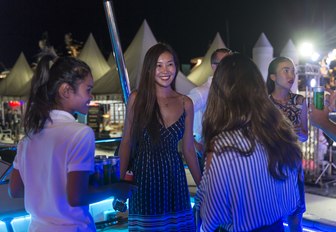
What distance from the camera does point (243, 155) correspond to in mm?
1549

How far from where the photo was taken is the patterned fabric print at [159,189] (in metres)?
2.32

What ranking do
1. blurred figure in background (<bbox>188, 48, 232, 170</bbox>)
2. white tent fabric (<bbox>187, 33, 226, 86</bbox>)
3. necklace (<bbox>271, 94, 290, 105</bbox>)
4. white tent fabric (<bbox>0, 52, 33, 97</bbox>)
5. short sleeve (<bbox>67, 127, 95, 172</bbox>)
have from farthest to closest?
white tent fabric (<bbox>0, 52, 33, 97</bbox>) → white tent fabric (<bbox>187, 33, 226, 86</bbox>) → blurred figure in background (<bbox>188, 48, 232, 170</bbox>) → necklace (<bbox>271, 94, 290, 105</bbox>) → short sleeve (<bbox>67, 127, 95, 172</bbox>)

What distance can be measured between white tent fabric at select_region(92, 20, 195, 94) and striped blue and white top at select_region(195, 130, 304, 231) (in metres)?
8.90

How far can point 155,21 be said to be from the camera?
31344 millimetres

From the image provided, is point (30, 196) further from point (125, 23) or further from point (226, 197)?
point (125, 23)

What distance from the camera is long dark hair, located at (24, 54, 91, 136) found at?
1.59 m

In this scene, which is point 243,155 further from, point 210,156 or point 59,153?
point 59,153

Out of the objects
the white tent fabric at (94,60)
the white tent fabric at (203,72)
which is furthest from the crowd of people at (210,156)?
the white tent fabric at (94,60)

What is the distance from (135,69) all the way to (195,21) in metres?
23.3

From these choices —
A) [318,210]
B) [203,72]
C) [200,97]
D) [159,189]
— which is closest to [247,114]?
[159,189]

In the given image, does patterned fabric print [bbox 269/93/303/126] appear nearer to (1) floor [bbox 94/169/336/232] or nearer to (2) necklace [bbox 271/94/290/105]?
(2) necklace [bbox 271/94/290/105]

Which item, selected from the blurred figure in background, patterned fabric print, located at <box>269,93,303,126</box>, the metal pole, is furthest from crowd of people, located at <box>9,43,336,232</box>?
the blurred figure in background

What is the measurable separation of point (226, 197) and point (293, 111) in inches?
75.4

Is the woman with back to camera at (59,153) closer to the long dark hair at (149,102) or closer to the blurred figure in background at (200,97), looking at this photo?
the long dark hair at (149,102)
